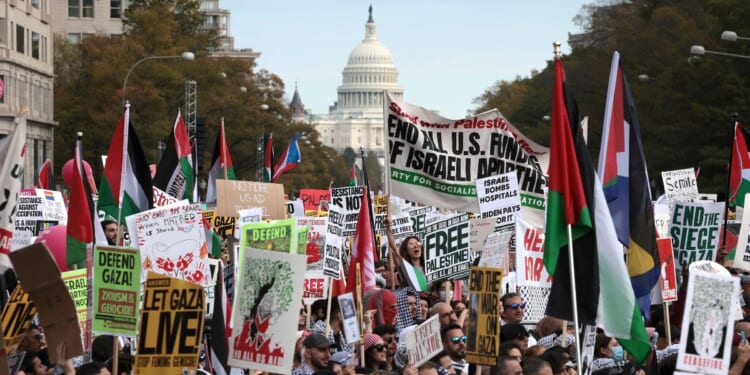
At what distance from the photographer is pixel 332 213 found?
63.3 ft

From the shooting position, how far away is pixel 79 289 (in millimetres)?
14664

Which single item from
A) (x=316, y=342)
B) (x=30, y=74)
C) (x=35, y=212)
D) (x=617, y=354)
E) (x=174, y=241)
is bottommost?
(x=617, y=354)

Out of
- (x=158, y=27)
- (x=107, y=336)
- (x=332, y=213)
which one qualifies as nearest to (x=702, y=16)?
(x=158, y=27)

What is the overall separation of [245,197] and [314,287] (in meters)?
2.14

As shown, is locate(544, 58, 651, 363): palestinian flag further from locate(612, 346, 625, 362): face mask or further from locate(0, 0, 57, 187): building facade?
locate(0, 0, 57, 187): building facade

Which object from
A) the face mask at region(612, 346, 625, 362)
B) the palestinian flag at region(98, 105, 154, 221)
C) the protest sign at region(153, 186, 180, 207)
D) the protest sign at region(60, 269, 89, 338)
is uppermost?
the palestinian flag at region(98, 105, 154, 221)

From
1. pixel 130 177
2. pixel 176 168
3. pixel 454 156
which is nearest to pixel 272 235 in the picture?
pixel 454 156

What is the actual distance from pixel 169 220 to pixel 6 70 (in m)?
58.2

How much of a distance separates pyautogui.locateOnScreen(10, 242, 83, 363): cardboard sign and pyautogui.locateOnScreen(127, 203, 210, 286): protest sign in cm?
433

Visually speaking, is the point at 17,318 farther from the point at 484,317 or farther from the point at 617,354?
the point at 617,354

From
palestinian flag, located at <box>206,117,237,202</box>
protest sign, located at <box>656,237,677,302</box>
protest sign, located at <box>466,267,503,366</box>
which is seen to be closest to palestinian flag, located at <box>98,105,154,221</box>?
protest sign, located at <box>656,237,677,302</box>

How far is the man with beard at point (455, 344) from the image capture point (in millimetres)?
13672

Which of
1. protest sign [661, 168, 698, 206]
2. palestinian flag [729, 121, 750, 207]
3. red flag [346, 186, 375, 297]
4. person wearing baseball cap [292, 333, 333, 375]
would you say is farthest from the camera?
protest sign [661, 168, 698, 206]

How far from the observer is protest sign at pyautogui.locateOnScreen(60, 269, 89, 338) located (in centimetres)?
1455
